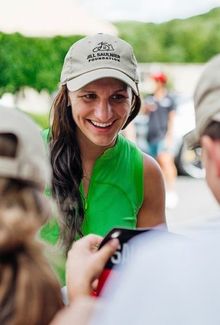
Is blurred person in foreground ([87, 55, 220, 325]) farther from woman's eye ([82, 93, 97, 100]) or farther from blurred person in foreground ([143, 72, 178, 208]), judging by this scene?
blurred person in foreground ([143, 72, 178, 208])

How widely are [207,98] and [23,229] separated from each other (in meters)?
0.40

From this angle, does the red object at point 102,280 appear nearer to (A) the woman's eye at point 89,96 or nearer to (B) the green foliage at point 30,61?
A: (A) the woman's eye at point 89,96

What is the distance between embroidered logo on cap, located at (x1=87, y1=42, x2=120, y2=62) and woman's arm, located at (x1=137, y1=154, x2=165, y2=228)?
1.24ft

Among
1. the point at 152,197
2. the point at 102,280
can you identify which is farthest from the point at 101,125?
the point at 102,280

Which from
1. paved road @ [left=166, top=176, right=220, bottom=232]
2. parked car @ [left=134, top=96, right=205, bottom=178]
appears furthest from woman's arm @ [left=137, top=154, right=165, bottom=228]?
parked car @ [left=134, top=96, right=205, bottom=178]

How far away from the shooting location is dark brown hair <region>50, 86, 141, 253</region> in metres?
2.71

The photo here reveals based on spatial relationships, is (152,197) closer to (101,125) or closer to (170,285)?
(101,125)

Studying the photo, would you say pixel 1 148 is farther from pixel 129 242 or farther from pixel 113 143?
pixel 113 143

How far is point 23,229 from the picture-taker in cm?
155

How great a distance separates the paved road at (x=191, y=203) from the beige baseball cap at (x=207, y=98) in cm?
665

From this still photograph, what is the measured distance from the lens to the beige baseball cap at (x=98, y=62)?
2.67 m

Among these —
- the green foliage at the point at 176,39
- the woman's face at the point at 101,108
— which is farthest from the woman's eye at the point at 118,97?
the green foliage at the point at 176,39

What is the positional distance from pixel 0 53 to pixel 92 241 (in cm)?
1144

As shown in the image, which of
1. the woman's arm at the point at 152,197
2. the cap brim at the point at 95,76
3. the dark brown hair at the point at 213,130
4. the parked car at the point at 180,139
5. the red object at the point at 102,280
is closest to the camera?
the dark brown hair at the point at 213,130
